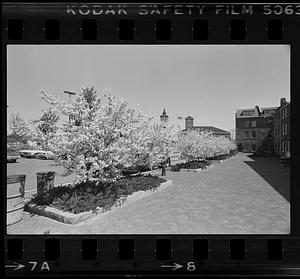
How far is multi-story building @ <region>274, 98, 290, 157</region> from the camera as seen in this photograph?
400 centimetres

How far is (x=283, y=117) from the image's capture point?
3996mm

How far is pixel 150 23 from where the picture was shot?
148 inches

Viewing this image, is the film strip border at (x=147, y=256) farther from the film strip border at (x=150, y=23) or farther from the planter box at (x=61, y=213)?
Result: the film strip border at (x=150, y=23)

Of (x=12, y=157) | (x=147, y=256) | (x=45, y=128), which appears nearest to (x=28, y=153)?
(x=45, y=128)

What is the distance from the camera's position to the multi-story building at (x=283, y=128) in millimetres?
3996

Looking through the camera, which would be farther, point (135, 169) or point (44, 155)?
point (135, 169)

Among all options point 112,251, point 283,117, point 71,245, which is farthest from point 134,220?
point 283,117

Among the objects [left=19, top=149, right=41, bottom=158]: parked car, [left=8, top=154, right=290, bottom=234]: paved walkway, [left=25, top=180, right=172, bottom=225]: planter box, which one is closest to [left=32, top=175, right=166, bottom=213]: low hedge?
[left=25, top=180, right=172, bottom=225]: planter box

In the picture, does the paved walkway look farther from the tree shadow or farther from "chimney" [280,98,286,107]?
"chimney" [280,98,286,107]

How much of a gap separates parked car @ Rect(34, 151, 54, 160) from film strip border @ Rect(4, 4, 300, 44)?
10.9ft

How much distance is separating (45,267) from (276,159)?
526 centimetres

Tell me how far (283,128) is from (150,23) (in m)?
3.31

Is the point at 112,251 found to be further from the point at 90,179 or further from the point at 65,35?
the point at 65,35

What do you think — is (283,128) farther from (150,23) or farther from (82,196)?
(82,196)
